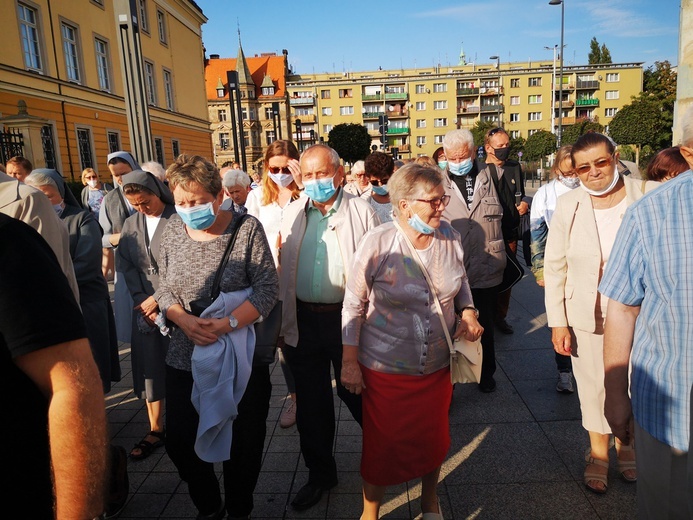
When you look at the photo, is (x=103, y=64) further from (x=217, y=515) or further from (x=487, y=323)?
(x=217, y=515)

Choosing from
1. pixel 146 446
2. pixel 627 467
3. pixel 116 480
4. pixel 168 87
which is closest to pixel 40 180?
pixel 146 446

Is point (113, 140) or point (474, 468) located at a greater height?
point (113, 140)

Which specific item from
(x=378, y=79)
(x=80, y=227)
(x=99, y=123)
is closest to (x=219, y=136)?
(x=378, y=79)

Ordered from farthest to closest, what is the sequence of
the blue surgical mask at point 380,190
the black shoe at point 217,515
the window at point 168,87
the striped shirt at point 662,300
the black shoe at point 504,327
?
the window at point 168,87
the black shoe at point 504,327
the blue surgical mask at point 380,190
the black shoe at point 217,515
the striped shirt at point 662,300

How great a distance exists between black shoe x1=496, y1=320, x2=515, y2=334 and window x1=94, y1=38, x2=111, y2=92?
24086 millimetres

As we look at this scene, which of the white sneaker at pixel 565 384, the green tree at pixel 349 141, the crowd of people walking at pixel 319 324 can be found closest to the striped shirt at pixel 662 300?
the crowd of people walking at pixel 319 324

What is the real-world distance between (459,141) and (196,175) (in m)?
2.57

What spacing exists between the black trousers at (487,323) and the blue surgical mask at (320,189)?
203 cm

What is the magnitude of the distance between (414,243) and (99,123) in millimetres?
25134

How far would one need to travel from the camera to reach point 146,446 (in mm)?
3857

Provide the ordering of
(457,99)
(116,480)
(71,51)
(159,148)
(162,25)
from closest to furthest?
1. (116,480)
2. (71,51)
3. (159,148)
4. (162,25)
5. (457,99)

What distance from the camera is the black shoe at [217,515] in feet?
9.71

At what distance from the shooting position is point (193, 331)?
268 centimetres

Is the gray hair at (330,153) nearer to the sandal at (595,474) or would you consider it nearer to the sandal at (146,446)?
the sandal at (146,446)
